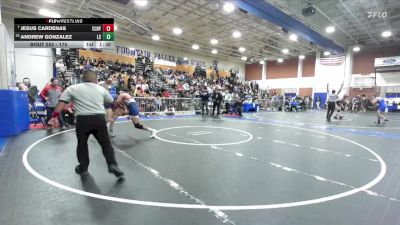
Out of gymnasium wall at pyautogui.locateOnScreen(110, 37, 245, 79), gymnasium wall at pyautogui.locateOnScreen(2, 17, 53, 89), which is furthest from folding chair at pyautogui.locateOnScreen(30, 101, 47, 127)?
gymnasium wall at pyautogui.locateOnScreen(110, 37, 245, 79)

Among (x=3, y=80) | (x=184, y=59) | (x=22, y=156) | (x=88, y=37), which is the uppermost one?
(x=184, y=59)

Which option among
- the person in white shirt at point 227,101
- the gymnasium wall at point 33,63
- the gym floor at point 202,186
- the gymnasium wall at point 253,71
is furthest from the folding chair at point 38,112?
the gymnasium wall at point 253,71

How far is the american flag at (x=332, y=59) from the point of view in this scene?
91.3ft

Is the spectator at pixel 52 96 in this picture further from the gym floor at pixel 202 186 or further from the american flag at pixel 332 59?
the american flag at pixel 332 59

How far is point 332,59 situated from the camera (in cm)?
2850

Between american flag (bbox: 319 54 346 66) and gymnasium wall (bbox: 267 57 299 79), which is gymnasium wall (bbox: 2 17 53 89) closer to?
gymnasium wall (bbox: 267 57 299 79)

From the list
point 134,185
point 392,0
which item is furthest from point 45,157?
point 392,0

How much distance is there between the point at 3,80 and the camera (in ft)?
25.2

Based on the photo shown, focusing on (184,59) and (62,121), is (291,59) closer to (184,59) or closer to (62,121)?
(184,59)

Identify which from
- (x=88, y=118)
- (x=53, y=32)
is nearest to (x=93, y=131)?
(x=88, y=118)

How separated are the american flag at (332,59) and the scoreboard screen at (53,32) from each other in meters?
27.1

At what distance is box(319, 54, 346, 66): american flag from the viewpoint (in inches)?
1095

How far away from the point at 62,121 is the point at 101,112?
6.15m

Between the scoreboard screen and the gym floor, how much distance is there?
4329mm
